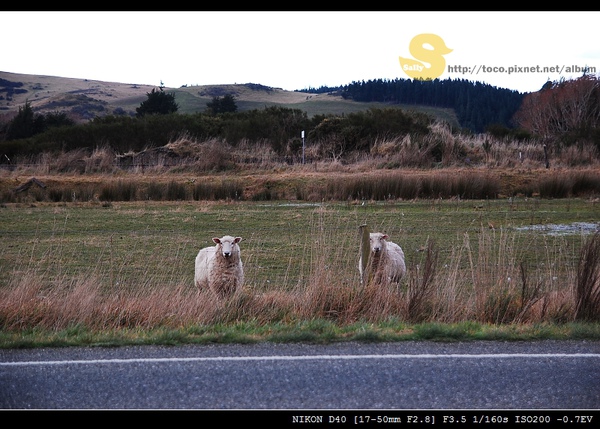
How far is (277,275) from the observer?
37.9 feet

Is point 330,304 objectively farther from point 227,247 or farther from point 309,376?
point 227,247

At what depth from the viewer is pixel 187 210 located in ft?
73.7

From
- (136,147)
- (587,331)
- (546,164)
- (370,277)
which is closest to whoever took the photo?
(587,331)

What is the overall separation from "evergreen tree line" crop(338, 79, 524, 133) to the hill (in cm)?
199

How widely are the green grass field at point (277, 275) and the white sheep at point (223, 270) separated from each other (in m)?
0.39

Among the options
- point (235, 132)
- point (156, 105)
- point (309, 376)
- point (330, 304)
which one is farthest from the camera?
point (156, 105)

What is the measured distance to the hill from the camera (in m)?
78.3

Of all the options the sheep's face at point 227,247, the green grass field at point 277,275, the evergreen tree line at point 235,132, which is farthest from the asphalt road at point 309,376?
the evergreen tree line at point 235,132

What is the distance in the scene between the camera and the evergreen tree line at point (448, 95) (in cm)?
8981

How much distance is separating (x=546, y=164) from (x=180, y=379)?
29.5 metres

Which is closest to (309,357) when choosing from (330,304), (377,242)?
(330,304)

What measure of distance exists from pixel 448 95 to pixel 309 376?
330ft
